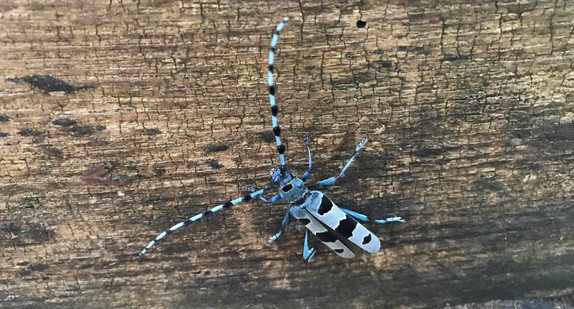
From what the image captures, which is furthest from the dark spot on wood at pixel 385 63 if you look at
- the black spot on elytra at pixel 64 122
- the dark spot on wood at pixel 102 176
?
the black spot on elytra at pixel 64 122

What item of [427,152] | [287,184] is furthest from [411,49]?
[287,184]

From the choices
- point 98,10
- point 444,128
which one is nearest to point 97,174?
point 98,10

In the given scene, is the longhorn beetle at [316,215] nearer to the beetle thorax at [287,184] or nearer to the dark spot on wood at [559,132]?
the beetle thorax at [287,184]

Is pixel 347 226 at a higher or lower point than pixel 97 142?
lower

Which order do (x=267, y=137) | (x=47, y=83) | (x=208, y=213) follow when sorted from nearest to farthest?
(x=47, y=83)
(x=267, y=137)
(x=208, y=213)

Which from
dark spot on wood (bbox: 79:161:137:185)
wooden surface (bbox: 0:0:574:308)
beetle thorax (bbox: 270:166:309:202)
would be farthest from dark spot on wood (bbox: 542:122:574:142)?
dark spot on wood (bbox: 79:161:137:185)

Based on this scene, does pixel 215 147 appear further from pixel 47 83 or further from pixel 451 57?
pixel 451 57

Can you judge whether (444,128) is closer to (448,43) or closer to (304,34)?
(448,43)

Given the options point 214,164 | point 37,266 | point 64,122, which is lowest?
point 37,266

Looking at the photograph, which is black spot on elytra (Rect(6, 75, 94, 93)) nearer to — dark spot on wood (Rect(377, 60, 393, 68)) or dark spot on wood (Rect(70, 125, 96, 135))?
dark spot on wood (Rect(70, 125, 96, 135))
